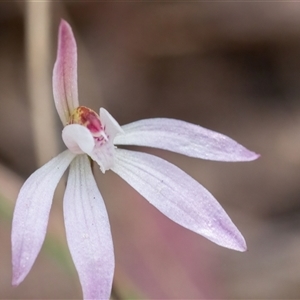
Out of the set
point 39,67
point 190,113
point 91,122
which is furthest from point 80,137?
point 190,113

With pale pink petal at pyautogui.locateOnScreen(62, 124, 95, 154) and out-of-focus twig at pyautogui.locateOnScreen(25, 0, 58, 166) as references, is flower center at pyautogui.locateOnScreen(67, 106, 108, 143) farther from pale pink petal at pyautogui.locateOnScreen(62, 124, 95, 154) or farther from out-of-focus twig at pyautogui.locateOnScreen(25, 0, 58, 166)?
out-of-focus twig at pyautogui.locateOnScreen(25, 0, 58, 166)

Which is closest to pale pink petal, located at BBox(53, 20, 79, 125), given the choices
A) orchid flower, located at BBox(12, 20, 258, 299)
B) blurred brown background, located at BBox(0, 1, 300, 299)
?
orchid flower, located at BBox(12, 20, 258, 299)

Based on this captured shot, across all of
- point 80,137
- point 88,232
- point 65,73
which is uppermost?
point 65,73

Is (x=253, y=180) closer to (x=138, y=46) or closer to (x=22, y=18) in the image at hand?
(x=138, y=46)

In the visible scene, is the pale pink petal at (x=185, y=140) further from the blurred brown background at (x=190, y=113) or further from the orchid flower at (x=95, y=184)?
the blurred brown background at (x=190, y=113)

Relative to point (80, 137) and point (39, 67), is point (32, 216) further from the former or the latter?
point (39, 67)

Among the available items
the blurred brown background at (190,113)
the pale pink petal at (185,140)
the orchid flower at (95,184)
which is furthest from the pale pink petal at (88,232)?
the blurred brown background at (190,113)
